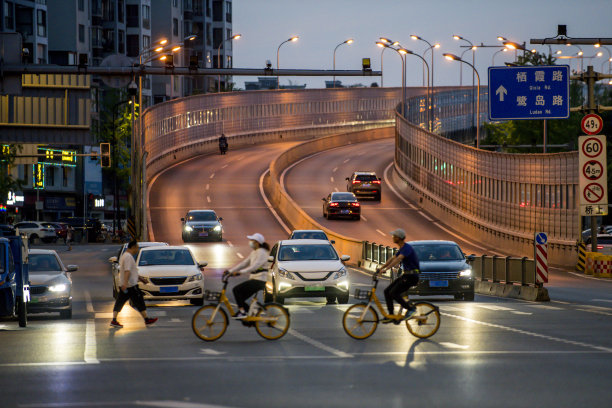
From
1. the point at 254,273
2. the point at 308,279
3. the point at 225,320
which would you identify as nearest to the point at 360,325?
the point at 254,273

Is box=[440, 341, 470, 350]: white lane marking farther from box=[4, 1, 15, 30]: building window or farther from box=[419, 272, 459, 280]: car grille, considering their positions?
box=[4, 1, 15, 30]: building window

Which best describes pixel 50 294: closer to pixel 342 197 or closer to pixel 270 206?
pixel 342 197

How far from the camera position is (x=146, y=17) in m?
138

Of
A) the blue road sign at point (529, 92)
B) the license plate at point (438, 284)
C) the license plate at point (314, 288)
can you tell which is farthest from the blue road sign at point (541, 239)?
the blue road sign at point (529, 92)

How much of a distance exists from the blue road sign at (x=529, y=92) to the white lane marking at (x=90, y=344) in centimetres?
2252

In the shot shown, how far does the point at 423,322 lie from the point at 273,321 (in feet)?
7.59

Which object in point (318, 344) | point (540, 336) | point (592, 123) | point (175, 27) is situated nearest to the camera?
point (318, 344)

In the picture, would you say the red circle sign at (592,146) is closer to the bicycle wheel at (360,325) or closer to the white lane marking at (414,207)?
the white lane marking at (414,207)

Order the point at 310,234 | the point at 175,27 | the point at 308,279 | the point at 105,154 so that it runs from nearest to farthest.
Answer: the point at 308,279, the point at 310,234, the point at 105,154, the point at 175,27

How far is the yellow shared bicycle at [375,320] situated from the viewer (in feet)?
61.9

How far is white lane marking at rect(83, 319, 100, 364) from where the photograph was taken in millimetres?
16391

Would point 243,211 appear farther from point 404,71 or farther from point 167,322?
point 167,322

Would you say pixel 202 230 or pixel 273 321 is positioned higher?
pixel 273 321

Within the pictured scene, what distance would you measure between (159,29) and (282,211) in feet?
247
